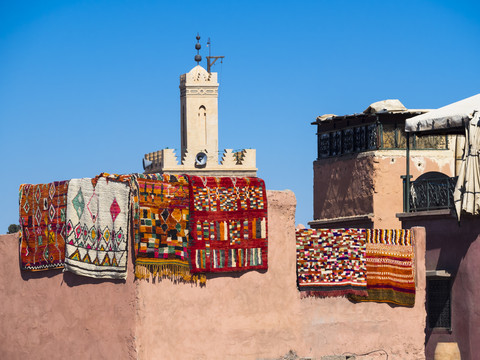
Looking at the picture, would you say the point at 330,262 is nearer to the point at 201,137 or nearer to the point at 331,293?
the point at 331,293

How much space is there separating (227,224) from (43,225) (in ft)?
8.32

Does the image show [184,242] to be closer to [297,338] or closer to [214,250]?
[214,250]

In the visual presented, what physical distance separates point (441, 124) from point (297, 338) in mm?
4989

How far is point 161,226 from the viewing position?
15.4m

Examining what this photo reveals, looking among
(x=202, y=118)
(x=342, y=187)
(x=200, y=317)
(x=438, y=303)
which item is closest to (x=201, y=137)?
(x=202, y=118)

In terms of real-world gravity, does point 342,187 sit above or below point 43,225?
above

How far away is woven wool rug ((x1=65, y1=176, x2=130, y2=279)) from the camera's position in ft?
50.0

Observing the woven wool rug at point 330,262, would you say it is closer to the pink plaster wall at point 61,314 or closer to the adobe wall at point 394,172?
the pink plaster wall at point 61,314

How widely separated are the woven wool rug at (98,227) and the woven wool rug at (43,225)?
9.6 inches

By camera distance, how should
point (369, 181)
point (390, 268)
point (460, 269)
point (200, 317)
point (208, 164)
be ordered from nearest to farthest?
point (200, 317) → point (390, 268) → point (460, 269) → point (369, 181) → point (208, 164)

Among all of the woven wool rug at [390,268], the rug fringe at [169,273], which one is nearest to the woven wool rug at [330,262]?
the woven wool rug at [390,268]

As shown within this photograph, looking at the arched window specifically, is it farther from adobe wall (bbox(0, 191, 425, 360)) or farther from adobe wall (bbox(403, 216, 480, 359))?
adobe wall (bbox(0, 191, 425, 360))

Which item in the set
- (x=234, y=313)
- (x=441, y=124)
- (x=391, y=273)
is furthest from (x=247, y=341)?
(x=441, y=124)

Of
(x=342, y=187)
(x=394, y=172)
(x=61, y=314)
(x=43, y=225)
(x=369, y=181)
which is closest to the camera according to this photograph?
(x=61, y=314)
